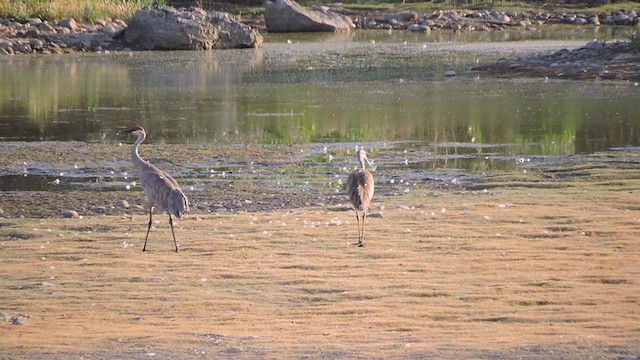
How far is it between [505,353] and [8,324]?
384cm

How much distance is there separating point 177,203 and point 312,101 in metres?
16.2

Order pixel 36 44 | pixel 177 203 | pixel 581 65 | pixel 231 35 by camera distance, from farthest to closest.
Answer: pixel 231 35 < pixel 36 44 < pixel 581 65 < pixel 177 203

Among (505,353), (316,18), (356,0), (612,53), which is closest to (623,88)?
(612,53)

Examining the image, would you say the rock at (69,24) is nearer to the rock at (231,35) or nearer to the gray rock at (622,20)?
the rock at (231,35)

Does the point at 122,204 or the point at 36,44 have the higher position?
the point at 36,44

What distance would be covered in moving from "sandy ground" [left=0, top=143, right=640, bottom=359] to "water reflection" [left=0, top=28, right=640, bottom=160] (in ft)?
22.6

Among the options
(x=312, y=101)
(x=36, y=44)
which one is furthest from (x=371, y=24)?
(x=312, y=101)

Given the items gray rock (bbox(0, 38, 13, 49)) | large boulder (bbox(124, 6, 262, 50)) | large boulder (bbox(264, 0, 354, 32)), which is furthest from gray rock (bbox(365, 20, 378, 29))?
→ gray rock (bbox(0, 38, 13, 49))

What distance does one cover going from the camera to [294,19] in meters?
54.0

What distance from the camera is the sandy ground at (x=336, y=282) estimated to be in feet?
29.1

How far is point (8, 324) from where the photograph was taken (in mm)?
9555

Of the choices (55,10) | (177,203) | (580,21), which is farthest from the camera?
(580,21)

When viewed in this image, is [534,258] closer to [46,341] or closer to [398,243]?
[398,243]

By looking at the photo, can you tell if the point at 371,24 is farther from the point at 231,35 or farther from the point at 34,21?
the point at 34,21
